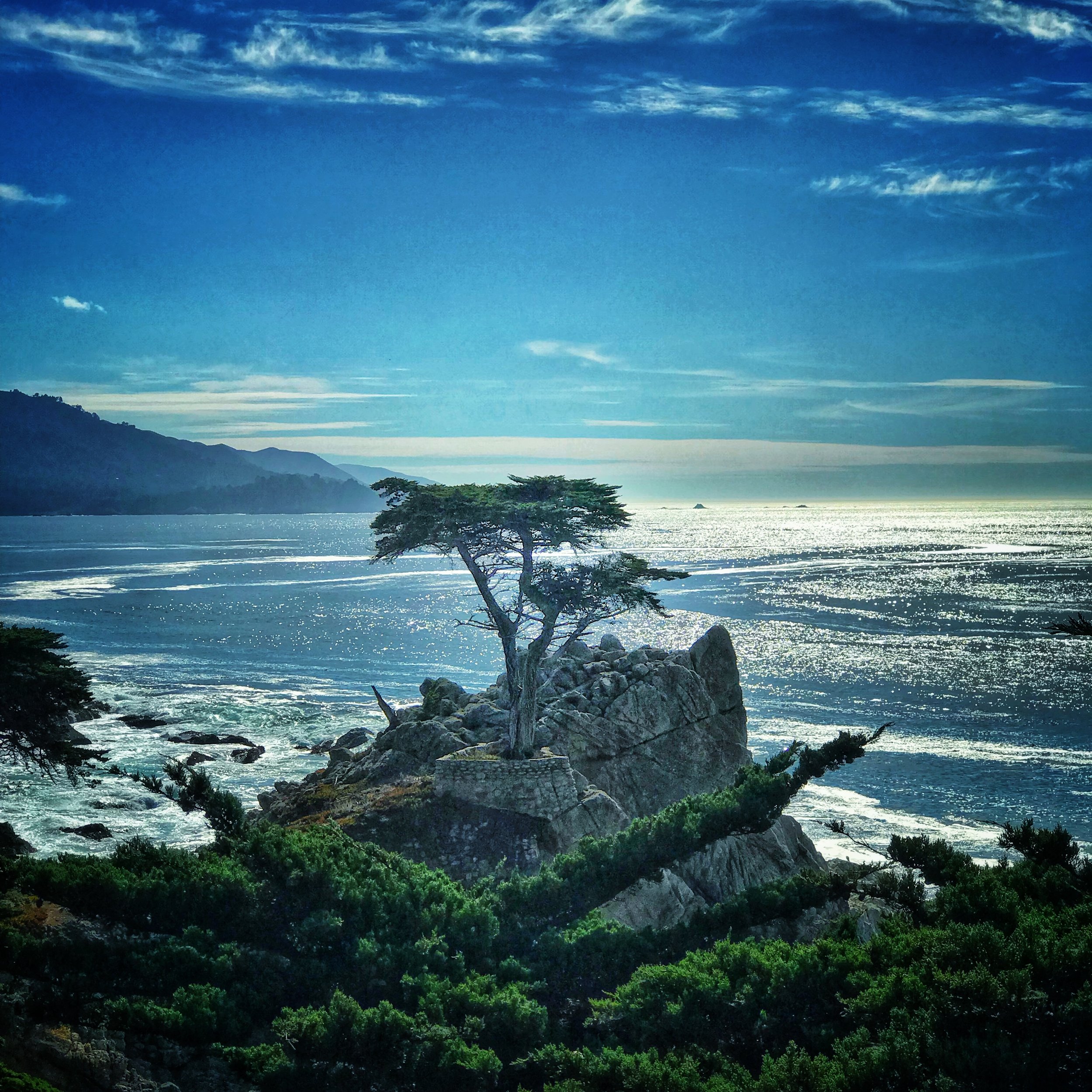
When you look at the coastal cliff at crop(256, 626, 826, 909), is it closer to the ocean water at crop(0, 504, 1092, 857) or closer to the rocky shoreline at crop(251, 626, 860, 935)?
the rocky shoreline at crop(251, 626, 860, 935)

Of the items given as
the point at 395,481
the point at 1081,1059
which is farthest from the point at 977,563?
the point at 1081,1059

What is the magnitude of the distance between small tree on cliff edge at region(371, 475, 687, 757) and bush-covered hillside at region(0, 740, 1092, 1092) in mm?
8436

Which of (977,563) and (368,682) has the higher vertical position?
(977,563)

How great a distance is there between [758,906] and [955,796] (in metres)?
23.8

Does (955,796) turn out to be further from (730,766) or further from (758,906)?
(758,906)

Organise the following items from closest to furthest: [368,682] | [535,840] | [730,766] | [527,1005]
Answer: [527,1005] → [535,840] → [730,766] → [368,682]

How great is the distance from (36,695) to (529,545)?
13673mm

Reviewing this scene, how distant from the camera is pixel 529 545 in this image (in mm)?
27188

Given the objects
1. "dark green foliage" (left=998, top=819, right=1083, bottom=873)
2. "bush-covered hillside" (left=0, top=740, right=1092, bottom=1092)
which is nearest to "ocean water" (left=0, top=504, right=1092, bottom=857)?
"bush-covered hillside" (left=0, top=740, right=1092, bottom=1092)

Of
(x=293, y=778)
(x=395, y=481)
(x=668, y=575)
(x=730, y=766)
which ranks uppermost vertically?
(x=395, y=481)

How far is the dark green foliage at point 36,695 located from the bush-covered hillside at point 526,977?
3.05 metres

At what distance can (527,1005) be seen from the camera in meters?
14.3

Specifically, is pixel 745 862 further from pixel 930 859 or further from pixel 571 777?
pixel 930 859

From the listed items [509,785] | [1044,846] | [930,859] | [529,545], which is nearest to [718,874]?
[509,785]
